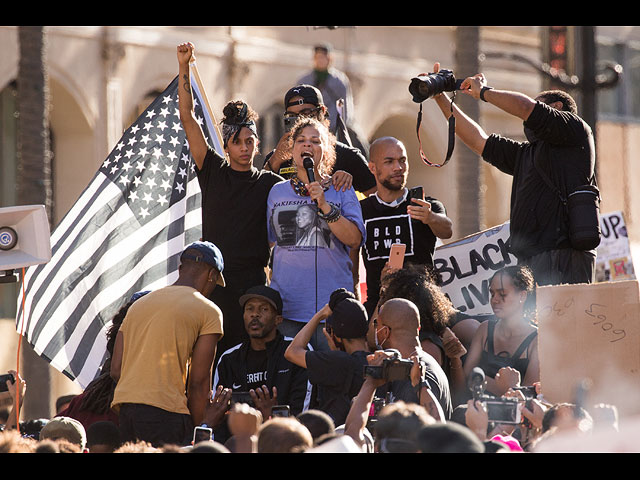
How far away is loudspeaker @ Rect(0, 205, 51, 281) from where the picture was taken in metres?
6.95

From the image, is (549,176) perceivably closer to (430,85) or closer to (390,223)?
(430,85)

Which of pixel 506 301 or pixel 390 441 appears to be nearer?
pixel 390 441

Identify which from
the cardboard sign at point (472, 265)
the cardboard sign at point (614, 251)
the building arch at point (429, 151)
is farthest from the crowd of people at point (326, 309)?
the building arch at point (429, 151)

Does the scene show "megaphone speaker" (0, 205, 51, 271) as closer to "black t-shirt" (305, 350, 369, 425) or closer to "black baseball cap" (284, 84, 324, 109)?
"black t-shirt" (305, 350, 369, 425)

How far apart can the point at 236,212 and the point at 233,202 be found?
63 mm

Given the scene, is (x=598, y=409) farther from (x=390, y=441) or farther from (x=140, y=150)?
(x=140, y=150)

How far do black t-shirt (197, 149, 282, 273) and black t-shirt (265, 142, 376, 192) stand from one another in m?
0.55

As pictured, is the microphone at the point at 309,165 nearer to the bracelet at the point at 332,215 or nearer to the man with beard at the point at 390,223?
the bracelet at the point at 332,215

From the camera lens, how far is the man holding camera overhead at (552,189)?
22.5 feet

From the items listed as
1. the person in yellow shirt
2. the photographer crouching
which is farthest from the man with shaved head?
the person in yellow shirt
